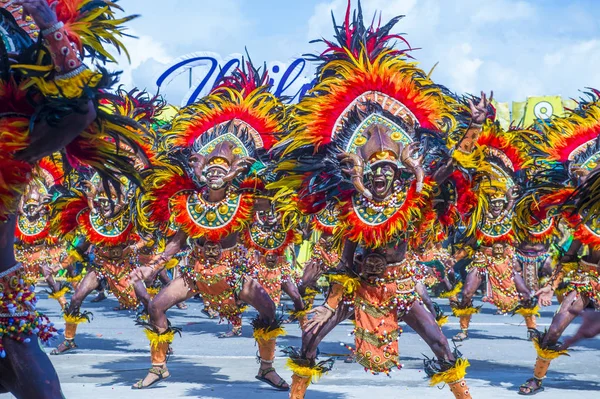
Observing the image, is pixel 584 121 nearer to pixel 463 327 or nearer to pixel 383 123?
pixel 383 123

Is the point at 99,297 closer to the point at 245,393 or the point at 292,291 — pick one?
the point at 292,291

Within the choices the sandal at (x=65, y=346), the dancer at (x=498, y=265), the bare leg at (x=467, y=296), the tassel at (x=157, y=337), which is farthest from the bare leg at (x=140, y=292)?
the bare leg at (x=467, y=296)

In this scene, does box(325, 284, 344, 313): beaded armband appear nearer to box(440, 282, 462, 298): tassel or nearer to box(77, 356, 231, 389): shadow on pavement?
box(77, 356, 231, 389): shadow on pavement

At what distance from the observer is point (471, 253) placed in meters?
12.3

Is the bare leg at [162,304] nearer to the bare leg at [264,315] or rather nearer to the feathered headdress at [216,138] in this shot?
the bare leg at [264,315]

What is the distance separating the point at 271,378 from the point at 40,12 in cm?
519

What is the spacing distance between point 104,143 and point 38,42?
71cm

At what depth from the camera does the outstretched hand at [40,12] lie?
140 inches

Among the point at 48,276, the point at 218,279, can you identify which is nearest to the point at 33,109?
the point at 218,279

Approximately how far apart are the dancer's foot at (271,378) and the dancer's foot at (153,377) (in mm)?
967

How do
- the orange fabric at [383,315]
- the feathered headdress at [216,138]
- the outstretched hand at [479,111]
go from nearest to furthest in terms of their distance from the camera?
1. the outstretched hand at [479,111]
2. the orange fabric at [383,315]
3. the feathered headdress at [216,138]

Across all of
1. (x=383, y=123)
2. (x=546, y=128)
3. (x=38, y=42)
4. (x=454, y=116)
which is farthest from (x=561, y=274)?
(x=38, y=42)

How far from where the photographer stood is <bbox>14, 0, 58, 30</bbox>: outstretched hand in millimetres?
3553

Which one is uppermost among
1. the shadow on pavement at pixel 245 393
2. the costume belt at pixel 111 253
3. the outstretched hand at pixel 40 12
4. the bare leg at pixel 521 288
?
the bare leg at pixel 521 288
